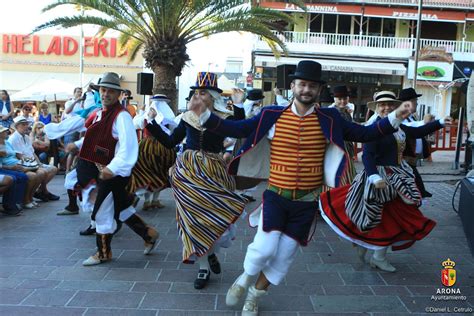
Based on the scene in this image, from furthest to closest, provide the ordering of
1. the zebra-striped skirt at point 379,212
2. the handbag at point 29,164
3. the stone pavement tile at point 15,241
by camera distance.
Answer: the handbag at point 29,164 → the stone pavement tile at point 15,241 → the zebra-striped skirt at point 379,212

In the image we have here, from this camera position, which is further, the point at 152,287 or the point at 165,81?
the point at 165,81

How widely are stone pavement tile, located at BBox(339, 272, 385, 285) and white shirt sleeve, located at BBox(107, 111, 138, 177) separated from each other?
2.27 m

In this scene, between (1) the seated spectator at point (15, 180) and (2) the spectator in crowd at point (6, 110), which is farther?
(2) the spectator in crowd at point (6, 110)

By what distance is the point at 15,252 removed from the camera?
5199 millimetres

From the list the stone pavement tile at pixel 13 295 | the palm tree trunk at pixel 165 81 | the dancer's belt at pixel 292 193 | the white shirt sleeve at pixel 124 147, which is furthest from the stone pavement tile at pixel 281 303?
the palm tree trunk at pixel 165 81

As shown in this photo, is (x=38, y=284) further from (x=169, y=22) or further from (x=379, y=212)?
(x=169, y=22)

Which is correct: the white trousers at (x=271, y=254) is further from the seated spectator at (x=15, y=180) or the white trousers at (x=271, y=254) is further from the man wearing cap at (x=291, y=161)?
the seated spectator at (x=15, y=180)

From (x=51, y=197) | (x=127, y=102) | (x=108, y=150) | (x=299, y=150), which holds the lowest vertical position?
(x=51, y=197)

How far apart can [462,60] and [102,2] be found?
73.1ft

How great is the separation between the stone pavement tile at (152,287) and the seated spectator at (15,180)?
367 cm

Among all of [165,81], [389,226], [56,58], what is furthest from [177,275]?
[56,58]

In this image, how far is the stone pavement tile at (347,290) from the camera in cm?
416

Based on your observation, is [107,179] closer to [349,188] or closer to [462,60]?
[349,188]

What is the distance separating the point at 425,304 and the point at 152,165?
13.4 feet
